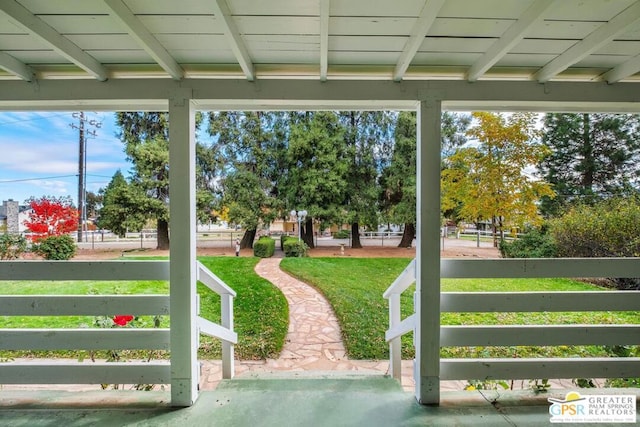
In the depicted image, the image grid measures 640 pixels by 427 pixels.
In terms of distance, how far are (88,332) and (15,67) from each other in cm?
155

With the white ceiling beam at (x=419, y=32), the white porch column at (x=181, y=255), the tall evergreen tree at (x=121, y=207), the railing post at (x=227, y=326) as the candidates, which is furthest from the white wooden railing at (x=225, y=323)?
the tall evergreen tree at (x=121, y=207)

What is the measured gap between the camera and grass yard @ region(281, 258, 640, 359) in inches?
136

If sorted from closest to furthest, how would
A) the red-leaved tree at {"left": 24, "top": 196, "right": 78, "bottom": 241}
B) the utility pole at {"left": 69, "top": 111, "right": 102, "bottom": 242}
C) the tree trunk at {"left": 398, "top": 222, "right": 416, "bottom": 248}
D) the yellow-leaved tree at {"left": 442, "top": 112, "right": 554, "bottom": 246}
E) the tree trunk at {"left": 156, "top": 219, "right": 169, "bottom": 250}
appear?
1. the yellow-leaved tree at {"left": 442, "top": 112, "right": 554, "bottom": 246}
2. the red-leaved tree at {"left": 24, "top": 196, "right": 78, "bottom": 241}
3. the utility pole at {"left": 69, "top": 111, "right": 102, "bottom": 242}
4. the tree trunk at {"left": 156, "top": 219, "right": 169, "bottom": 250}
5. the tree trunk at {"left": 398, "top": 222, "right": 416, "bottom": 248}

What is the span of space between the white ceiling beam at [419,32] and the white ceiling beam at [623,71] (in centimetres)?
121

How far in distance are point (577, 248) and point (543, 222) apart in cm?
63

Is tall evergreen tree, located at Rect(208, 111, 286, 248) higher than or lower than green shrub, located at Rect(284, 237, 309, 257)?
higher

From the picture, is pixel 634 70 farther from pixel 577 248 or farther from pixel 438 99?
pixel 577 248

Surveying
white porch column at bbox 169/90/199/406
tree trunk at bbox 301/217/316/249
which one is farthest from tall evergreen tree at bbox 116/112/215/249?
white porch column at bbox 169/90/199/406

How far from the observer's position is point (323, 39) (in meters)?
1.31

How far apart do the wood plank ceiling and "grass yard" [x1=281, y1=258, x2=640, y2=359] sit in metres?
2.09

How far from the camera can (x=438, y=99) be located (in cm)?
175

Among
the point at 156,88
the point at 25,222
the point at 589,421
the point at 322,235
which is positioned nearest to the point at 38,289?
the point at 25,222

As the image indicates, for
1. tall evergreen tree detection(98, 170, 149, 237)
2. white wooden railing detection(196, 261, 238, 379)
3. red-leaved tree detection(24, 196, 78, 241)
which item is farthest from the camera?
tall evergreen tree detection(98, 170, 149, 237)

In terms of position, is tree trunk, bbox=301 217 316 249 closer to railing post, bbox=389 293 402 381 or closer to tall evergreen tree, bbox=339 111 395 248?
tall evergreen tree, bbox=339 111 395 248
